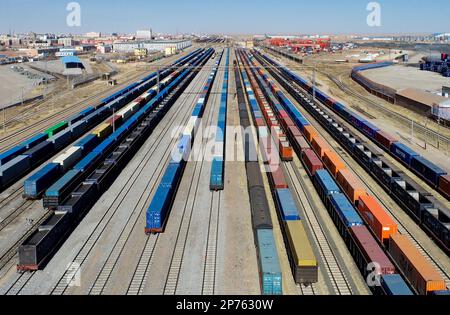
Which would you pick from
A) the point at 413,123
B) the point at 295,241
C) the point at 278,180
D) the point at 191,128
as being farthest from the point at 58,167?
the point at 413,123

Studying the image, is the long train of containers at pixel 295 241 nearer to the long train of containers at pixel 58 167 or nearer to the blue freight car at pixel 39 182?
the long train of containers at pixel 58 167

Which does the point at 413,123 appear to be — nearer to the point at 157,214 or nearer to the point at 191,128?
the point at 191,128

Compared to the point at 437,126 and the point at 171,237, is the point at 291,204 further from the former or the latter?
the point at 437,126

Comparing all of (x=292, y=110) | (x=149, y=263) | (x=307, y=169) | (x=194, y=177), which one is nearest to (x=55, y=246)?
(x=149, y=263)

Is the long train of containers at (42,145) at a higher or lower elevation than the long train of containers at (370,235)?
higher

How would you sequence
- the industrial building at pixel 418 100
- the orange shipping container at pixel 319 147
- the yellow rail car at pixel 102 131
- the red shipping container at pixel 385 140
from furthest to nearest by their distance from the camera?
1. the industrial building at pixel 418 100
2. the yellow rail car at pixel 102 131
3. the red shipping container at pixel 385 140
4. the orange shipping container at pixel 319 147

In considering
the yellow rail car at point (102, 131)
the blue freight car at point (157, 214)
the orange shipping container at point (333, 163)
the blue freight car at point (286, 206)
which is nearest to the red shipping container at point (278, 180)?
the blue freight car at point (286, 206)
